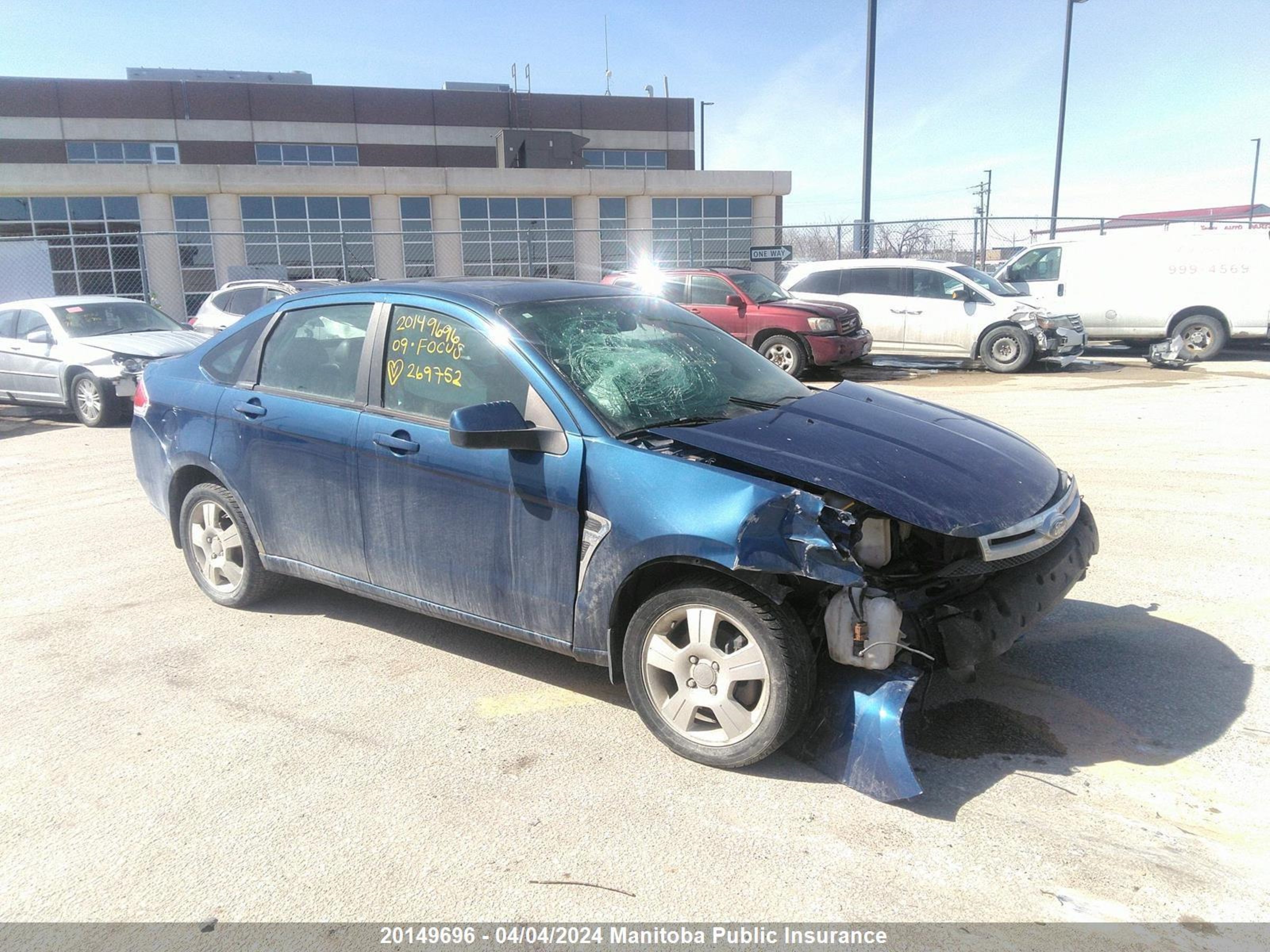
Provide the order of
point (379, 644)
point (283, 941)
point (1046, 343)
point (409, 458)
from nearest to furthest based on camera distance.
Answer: point (283, 941) < point (409, 458) < point (379, 644) < point (1046, 343)

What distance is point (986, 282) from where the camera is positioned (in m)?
16.1

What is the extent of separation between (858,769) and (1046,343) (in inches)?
541

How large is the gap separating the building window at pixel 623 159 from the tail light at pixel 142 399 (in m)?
44.4

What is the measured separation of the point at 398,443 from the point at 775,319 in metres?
11.3

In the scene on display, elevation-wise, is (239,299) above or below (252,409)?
above

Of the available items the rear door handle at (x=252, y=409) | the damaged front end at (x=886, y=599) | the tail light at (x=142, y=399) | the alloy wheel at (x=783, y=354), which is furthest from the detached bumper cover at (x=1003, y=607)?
the alloy wheel at (x=783, y=354)

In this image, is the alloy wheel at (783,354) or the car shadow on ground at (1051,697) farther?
the alloy wheel at (783,354)

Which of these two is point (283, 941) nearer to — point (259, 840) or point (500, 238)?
point (259, 840)

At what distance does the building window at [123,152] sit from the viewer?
134 ft

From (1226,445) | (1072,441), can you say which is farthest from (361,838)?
(1226,445)

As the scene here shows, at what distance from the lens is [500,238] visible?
34.8 metres

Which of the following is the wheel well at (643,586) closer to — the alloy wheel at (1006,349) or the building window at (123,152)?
the alloy wheel at (1006,349)

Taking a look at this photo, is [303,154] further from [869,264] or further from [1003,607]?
[1003,607]

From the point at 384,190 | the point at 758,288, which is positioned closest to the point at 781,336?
the point at 758,288
